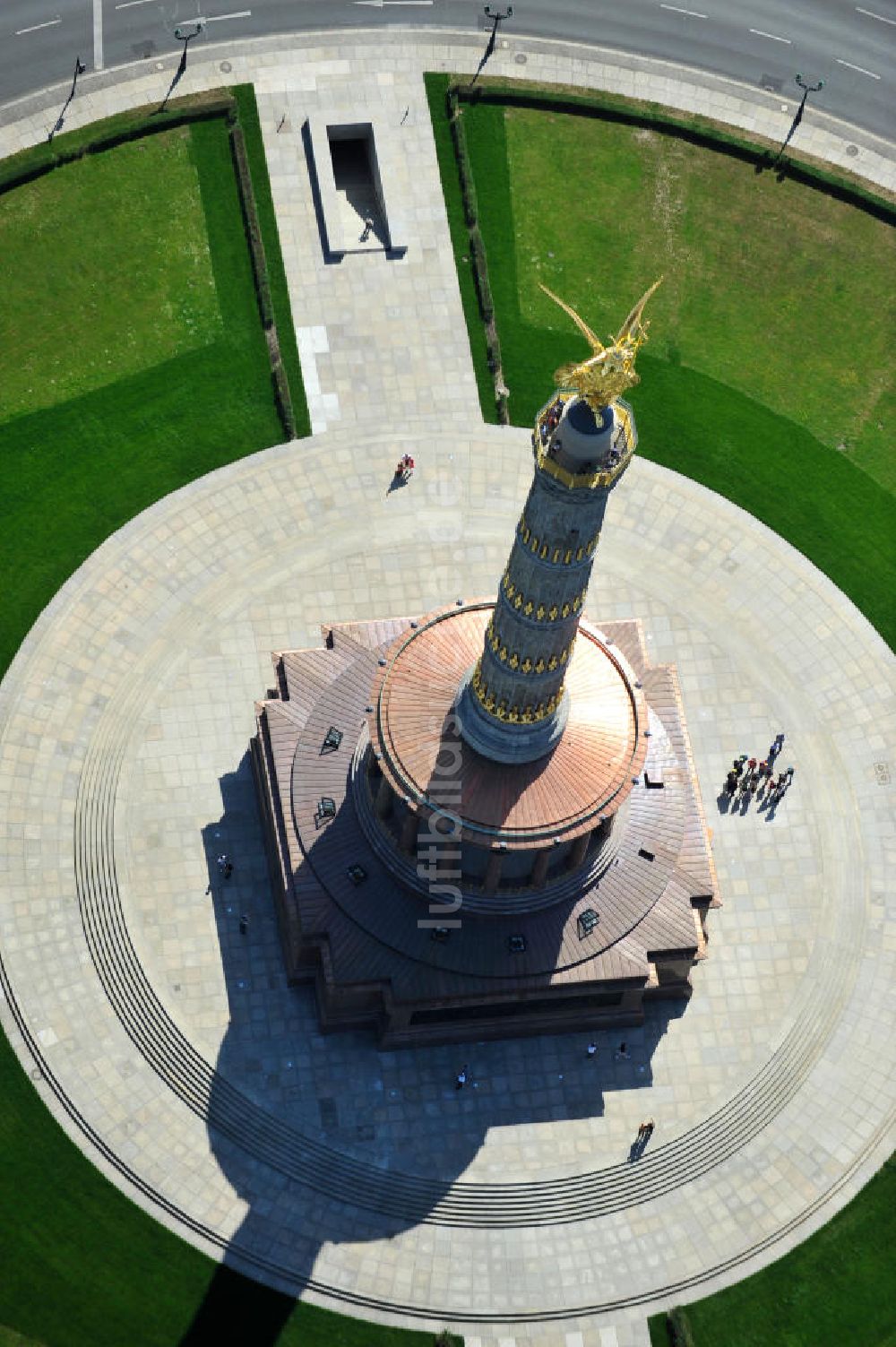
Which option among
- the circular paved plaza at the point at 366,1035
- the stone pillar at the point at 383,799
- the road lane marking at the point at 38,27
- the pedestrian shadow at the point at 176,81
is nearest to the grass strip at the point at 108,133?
the pedestrian shadow at the point at 176,81

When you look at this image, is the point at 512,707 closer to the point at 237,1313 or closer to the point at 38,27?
the point at 237,1313

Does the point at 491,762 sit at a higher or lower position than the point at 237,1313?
higher

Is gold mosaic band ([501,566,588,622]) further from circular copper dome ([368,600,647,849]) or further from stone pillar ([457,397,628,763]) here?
circular copper dome ([368,600,647,849])

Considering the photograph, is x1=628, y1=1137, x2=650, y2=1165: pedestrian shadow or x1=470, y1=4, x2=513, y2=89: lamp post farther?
x1=470, y1=4, x2=513, y2=89: lamp post

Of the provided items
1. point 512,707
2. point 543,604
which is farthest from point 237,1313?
point 543,604

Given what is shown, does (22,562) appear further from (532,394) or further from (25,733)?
(532,394)

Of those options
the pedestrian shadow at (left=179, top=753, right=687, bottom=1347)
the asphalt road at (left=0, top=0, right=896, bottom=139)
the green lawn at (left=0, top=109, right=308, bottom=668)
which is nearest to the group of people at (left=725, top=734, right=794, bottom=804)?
the pedestrian shadow at (left=179, top=753, right=687, bottom=1347)

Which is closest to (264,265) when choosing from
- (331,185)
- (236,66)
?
(331,185)
